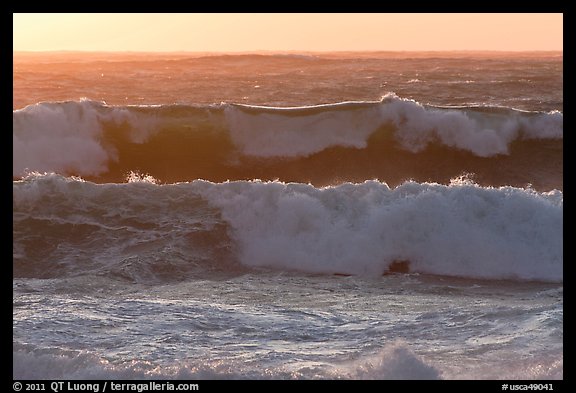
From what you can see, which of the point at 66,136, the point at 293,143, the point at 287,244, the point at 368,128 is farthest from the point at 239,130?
the point at 287,244

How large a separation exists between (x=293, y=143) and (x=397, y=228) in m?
7.23

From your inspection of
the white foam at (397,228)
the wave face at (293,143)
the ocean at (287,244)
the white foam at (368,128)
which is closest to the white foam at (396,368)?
the ocean at (287,244)

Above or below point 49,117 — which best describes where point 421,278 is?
below

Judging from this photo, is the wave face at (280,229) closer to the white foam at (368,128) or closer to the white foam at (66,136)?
the white foam at (66,136)

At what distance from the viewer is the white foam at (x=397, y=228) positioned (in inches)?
376

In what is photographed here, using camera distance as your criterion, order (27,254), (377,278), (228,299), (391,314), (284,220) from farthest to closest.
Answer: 1. (284,220)
2. (27,254)
3. (377,278)
4. (228,299)
5. (391,314)

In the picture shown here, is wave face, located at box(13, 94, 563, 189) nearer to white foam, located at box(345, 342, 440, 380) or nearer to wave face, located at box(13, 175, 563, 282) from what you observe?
wave face, located at box(13, 175, 563, 282)

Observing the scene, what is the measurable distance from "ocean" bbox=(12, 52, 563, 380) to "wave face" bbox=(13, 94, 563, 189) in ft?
0.15

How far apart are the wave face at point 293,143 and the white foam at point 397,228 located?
4.95m

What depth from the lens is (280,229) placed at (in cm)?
1030
